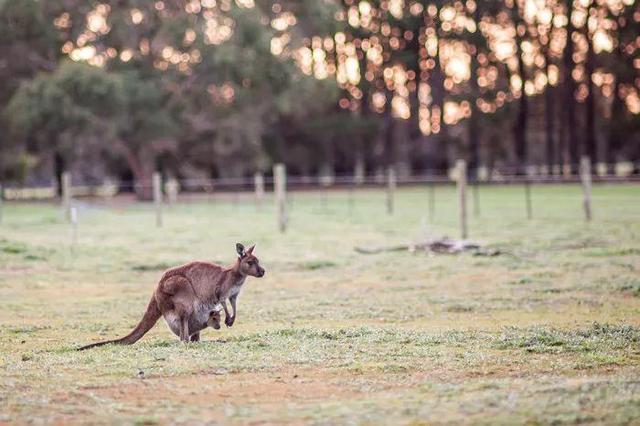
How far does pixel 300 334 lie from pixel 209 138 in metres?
46.8

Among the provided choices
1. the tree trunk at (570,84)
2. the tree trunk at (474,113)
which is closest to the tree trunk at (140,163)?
the tree trunk at (474,113)

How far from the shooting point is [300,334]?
1095cm

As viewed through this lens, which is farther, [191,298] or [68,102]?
[68,102]

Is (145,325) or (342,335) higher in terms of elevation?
(145,325)

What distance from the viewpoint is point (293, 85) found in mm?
54062

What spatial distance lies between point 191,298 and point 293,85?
147 ft

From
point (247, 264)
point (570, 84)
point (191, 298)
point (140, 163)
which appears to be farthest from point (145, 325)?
point (570, 84)

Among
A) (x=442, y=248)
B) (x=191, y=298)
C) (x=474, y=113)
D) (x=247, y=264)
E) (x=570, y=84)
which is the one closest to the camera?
(x=191, y=298)

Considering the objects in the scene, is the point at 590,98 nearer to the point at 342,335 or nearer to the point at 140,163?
the point at 140,163

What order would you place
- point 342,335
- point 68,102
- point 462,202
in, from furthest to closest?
point 68,102 < point 462,202 < point 342,335

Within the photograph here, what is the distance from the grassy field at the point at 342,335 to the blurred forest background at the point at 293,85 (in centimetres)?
2630

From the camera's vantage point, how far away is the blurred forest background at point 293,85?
50.7 m

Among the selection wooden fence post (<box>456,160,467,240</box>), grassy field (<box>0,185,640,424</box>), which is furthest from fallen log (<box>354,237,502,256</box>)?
wooden fence post (<box>456,160,467,240</box>)

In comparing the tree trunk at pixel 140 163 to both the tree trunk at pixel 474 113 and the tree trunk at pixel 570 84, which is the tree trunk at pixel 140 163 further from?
the tree trunk at pixel 570 84
